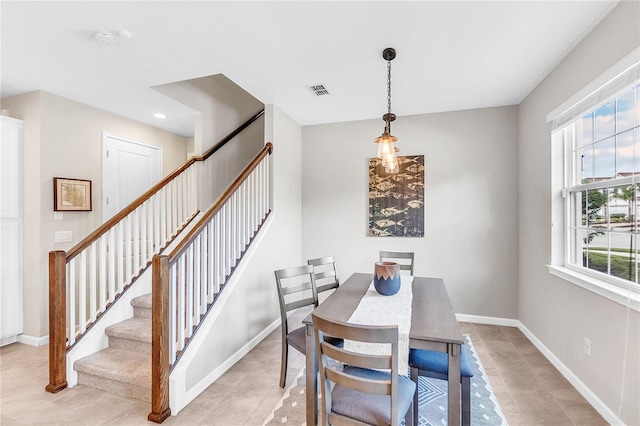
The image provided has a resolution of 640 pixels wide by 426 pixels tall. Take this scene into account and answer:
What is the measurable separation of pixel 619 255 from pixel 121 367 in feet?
12.1

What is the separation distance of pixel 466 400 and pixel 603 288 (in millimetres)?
1208

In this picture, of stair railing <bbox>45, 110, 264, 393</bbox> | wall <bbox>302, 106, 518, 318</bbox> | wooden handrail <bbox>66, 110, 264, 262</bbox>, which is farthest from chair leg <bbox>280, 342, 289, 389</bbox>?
wall <bbox>302, 106, 518, 318</bbox>

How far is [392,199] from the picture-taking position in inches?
160

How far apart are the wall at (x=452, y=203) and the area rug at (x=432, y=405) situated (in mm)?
1474

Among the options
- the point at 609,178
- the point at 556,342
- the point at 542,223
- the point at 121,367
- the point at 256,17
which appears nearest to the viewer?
the point at 256,17

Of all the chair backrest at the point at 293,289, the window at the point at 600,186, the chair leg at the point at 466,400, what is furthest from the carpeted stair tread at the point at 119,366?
the window at the point at 600,186

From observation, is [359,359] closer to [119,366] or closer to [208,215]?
[208,215]

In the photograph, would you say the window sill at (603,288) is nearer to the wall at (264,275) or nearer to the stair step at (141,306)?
the wall at (264,275)

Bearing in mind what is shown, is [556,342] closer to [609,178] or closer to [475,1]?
[609,178]

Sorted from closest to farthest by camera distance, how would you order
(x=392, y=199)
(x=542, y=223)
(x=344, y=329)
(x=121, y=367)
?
1. (x=344, y=329)
2. (x=121, y=367)
3. (x=542, y=223)
4. (x=392, y=199)

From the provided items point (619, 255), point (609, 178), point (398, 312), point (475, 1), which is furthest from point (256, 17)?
point (619, 255)

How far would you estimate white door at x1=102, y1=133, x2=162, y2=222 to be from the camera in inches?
151

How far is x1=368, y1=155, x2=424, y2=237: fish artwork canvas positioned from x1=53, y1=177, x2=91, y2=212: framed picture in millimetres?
3468

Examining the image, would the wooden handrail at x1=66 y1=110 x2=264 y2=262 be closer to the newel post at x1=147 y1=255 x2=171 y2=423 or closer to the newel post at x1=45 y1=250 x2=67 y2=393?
the newel post at x1=45 y1=250 x2=67 y2=393
